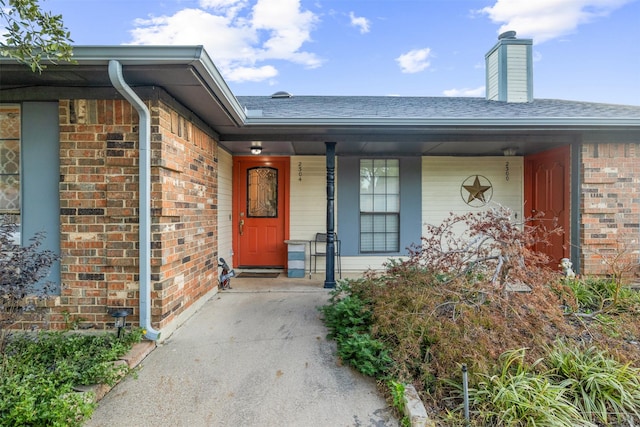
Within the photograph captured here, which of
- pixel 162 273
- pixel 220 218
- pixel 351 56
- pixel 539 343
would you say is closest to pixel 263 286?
pixel 220 218

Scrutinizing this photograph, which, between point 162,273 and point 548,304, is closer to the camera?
point 548,304

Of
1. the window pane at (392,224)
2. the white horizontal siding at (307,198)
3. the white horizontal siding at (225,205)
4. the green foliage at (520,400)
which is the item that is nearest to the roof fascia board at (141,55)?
the white horizontal siding at (225,205)

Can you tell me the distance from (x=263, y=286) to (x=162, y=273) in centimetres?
201

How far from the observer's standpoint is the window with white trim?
5.59 metres

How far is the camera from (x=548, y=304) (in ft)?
7.24

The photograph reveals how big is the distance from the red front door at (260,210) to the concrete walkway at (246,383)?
2.39 meters

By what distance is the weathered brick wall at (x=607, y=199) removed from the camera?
4.11 meters

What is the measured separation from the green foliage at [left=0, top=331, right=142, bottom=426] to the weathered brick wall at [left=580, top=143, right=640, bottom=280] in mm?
5452

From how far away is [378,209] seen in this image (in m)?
5.60

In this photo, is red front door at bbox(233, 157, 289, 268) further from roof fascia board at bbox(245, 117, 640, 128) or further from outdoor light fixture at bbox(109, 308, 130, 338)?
outdoor light fixture at bbox(109, 308, 130, 338)

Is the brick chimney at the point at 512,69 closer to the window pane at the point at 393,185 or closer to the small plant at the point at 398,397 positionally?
the window pane at the point at 393,185

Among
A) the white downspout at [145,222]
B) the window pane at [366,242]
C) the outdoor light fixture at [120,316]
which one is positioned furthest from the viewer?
the window pane at [366,242]

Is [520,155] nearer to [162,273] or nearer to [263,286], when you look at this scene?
[263,286]

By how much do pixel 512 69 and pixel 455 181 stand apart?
9.47ft
